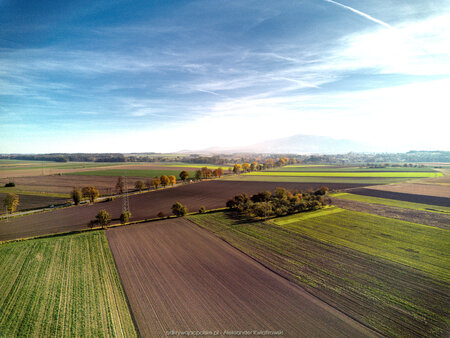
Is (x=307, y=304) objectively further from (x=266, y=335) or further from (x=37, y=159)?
(x=37, y=159)

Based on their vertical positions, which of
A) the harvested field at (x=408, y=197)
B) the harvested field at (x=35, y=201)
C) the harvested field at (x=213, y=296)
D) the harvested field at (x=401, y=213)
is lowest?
the harvested field at (x=213, y=296)

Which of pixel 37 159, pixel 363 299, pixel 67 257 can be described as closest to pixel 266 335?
pixel 363 299

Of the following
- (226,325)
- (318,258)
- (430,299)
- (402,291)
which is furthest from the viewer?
(318,258)

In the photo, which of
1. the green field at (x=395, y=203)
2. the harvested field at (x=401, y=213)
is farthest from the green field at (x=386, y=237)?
the green field at (x=395, y=203)

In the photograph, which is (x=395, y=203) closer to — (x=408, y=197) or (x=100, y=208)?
(x=408, y=197)

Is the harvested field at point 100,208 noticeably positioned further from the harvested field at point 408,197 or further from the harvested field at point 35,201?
the harvested field at point 408,197

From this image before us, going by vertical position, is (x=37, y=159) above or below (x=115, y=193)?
above

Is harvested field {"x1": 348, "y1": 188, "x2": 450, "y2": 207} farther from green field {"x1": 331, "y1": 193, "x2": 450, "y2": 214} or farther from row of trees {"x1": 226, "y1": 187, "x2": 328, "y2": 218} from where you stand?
row of trees {"x1": 226, "y1": 187, "x2": 328, "y2": 218}
